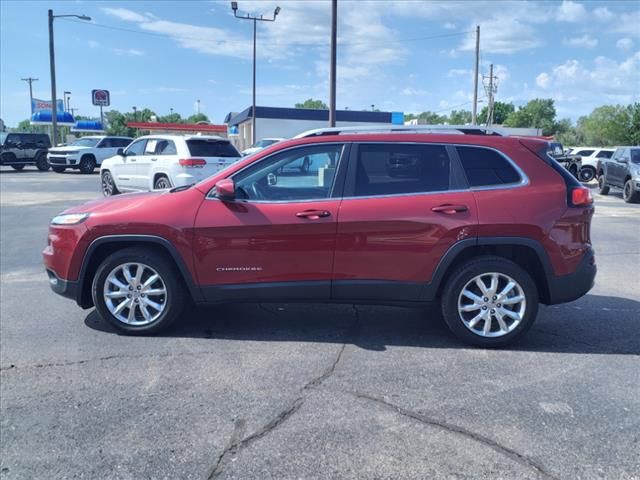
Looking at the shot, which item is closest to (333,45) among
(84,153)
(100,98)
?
(84,153)

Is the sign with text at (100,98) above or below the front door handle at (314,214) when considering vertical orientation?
above

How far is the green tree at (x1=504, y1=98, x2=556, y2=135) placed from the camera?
311 ft

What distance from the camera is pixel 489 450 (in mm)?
3098

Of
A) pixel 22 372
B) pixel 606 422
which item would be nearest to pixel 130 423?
pixel 22 372

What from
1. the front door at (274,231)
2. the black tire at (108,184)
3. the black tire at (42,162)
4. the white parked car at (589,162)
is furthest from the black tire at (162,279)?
the black tire at (42,162)

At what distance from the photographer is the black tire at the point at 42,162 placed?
95.3 feet

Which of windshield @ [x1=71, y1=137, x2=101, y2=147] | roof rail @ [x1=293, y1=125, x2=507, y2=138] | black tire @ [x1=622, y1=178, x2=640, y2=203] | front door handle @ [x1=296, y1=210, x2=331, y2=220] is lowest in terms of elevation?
black tire @ [x1=622, y1=178, x2=640, y2=203]

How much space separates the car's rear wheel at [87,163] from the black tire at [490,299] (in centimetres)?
2609

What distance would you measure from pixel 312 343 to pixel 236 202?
1.36 meters

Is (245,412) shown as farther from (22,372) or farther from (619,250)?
(619,250)

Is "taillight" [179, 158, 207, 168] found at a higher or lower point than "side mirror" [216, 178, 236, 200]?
higher

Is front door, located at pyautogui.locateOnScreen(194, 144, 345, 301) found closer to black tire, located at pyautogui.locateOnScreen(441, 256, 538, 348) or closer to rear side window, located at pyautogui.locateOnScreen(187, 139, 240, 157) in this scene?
black tire, located at pyautogui.locateOnScreen(441, 256, 538, 348)

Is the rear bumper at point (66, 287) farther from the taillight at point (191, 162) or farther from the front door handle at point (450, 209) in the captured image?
the taillight at point (191, 162)

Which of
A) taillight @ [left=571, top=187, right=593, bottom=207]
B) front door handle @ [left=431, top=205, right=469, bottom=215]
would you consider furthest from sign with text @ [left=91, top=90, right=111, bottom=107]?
taillight @ [left=571, top=187, right=593, bottom=207]
